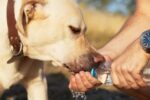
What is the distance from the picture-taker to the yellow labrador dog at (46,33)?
3477 mm

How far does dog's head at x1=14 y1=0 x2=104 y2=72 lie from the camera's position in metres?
3.48

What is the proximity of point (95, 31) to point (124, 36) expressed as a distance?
5.10 metres

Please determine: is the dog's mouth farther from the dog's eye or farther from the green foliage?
the green foliage

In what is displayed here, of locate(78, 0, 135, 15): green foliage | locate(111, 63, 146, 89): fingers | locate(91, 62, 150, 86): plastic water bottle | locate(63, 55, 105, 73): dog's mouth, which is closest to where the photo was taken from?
locate(111, 63, 146, 89): fingers

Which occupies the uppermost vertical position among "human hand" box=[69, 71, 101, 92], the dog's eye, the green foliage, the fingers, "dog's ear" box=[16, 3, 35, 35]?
"dog's ear" box=[16, 3, 35, 35]

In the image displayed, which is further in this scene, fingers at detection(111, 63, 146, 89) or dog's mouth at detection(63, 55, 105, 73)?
dog's mouth at detection(63, 55, 105, 73)

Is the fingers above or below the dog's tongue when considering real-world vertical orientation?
above

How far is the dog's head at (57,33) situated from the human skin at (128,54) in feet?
0.54

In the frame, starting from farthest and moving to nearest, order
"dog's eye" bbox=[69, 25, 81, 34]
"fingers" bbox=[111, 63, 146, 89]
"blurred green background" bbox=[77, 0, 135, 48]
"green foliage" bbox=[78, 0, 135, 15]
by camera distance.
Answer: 1. "green foliage" bbox=[78, 0, 135, 15]
2. "blurred green background" bbox=[77, 0, 135, 48]
3. "dog's eye" bbox=[69, 25, 81, 34]
4. "fingers" bbox=[111, 63, 146, 89]

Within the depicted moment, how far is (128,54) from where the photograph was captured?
2807mm

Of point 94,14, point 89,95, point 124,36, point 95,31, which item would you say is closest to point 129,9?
point 94,14

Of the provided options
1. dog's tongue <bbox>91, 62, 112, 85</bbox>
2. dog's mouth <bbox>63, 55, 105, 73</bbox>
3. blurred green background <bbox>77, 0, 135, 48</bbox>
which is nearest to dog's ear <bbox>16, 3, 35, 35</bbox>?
dog's mouth <bbox>63, 55, 105, 73</bbox>

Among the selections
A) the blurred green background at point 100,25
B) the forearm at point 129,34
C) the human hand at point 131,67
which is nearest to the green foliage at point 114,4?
the blurred green background at point 100,25

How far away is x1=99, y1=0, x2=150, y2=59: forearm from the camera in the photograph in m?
3.72
